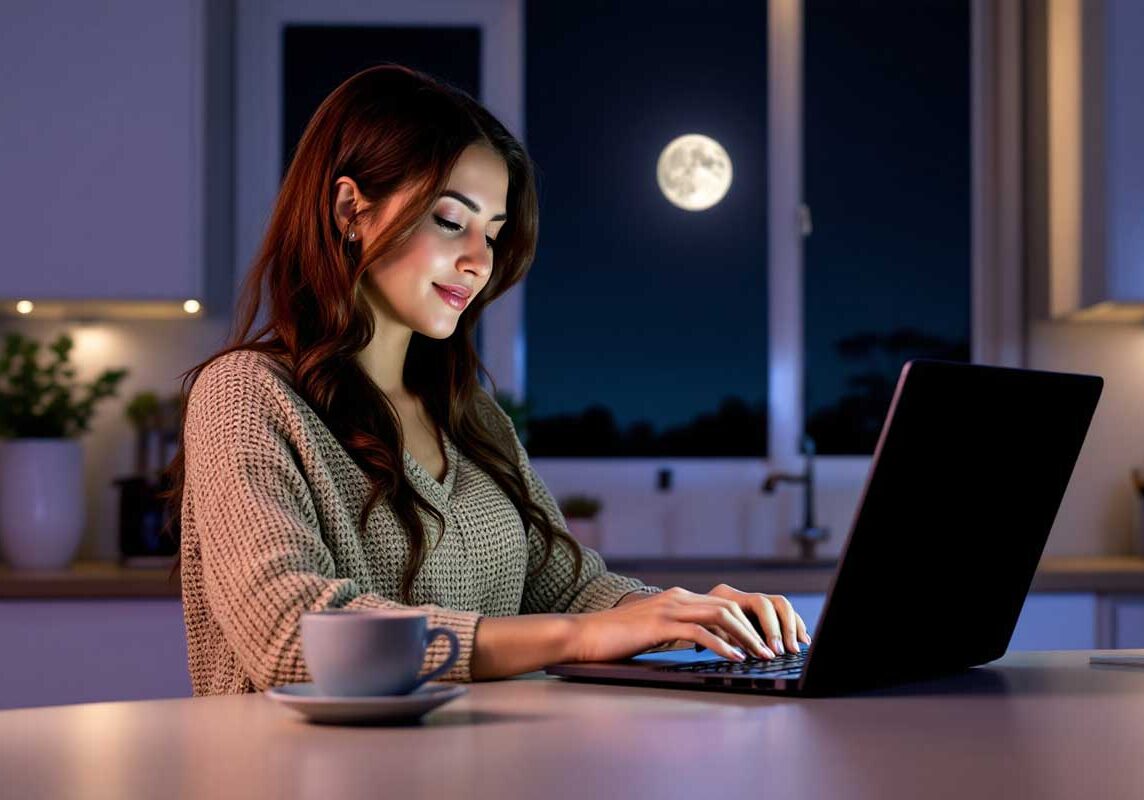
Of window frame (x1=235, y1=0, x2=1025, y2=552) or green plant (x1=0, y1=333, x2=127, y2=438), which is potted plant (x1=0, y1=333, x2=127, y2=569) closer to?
green plant (x1=0, y1=333, x2=127, y2=438)

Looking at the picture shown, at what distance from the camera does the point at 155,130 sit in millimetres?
3316

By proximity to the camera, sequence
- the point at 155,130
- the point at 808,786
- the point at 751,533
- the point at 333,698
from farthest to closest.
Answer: the point at 751,533
the point at 155,130
the point at 333,698
the point at 808,786

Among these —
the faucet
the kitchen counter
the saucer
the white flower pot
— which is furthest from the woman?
the faucet

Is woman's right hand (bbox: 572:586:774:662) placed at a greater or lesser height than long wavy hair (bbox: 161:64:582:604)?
lesser

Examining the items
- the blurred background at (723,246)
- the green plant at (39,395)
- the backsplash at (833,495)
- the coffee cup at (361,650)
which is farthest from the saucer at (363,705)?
the backsplash at (833,495)

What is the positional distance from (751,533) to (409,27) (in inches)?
61.8

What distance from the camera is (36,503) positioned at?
10.9ft

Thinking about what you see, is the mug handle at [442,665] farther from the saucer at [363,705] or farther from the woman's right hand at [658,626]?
the woman's right hand at [658,626]

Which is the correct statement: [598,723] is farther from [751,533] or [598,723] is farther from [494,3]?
[494,3]

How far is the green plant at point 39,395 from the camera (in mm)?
3354

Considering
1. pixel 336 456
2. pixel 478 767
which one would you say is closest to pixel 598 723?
pixel 478 767

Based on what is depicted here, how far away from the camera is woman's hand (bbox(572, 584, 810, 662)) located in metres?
1.34

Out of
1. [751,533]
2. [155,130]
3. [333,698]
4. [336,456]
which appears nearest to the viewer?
[333,698]

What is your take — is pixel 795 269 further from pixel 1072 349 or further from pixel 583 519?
pixel 583 519
